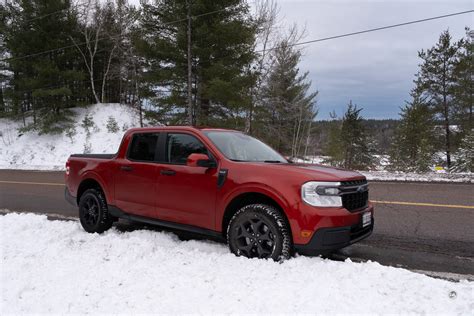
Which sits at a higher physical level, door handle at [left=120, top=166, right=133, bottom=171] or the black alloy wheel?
Answer: door handle at [left=120, top=166, right=133, bottom=171]

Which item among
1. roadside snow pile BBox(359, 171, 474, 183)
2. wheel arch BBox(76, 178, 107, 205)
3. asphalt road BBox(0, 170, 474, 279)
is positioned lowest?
asphalt road BBox(0, 170, 474, 279)

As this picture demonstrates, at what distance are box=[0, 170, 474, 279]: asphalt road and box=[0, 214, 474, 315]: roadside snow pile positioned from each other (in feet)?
3.45

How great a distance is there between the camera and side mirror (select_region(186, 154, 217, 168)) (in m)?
4.45

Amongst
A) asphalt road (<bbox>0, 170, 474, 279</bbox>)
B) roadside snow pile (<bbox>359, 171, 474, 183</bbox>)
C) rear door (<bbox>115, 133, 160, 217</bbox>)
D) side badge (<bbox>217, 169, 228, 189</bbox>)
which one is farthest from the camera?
roadside snow pile (<bbox>359, 171, 474, 183</bbox>)

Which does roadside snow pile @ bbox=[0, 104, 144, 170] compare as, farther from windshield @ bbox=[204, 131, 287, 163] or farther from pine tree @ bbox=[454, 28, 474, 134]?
pine tree @ bbox=[454, 28, 474, 134]

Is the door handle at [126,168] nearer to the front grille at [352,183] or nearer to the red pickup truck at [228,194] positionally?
the red pickup truck at [228,194]

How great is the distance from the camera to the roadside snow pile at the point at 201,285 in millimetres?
3143

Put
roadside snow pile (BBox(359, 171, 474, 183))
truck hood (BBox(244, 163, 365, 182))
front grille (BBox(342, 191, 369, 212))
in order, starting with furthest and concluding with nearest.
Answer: roadside snow pile (BBox(359, 171, 474, 183))
front grille (BBox(342, 191, 369, 212))
truck hood (BBox(244, 163, 365, 182))

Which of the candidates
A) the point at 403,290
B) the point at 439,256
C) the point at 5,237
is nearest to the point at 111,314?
the point at 403,290

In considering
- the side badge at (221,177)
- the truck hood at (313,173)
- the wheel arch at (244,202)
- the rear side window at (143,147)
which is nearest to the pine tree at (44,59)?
the rear side window at (143,147)

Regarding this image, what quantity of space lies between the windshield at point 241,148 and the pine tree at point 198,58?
14050mm

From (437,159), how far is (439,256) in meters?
29.9

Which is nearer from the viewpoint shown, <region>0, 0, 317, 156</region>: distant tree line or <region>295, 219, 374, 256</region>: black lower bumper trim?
<region>295, 219, 374, 256</region>: black lower bumper trim

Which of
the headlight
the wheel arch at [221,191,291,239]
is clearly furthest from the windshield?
the headlight
